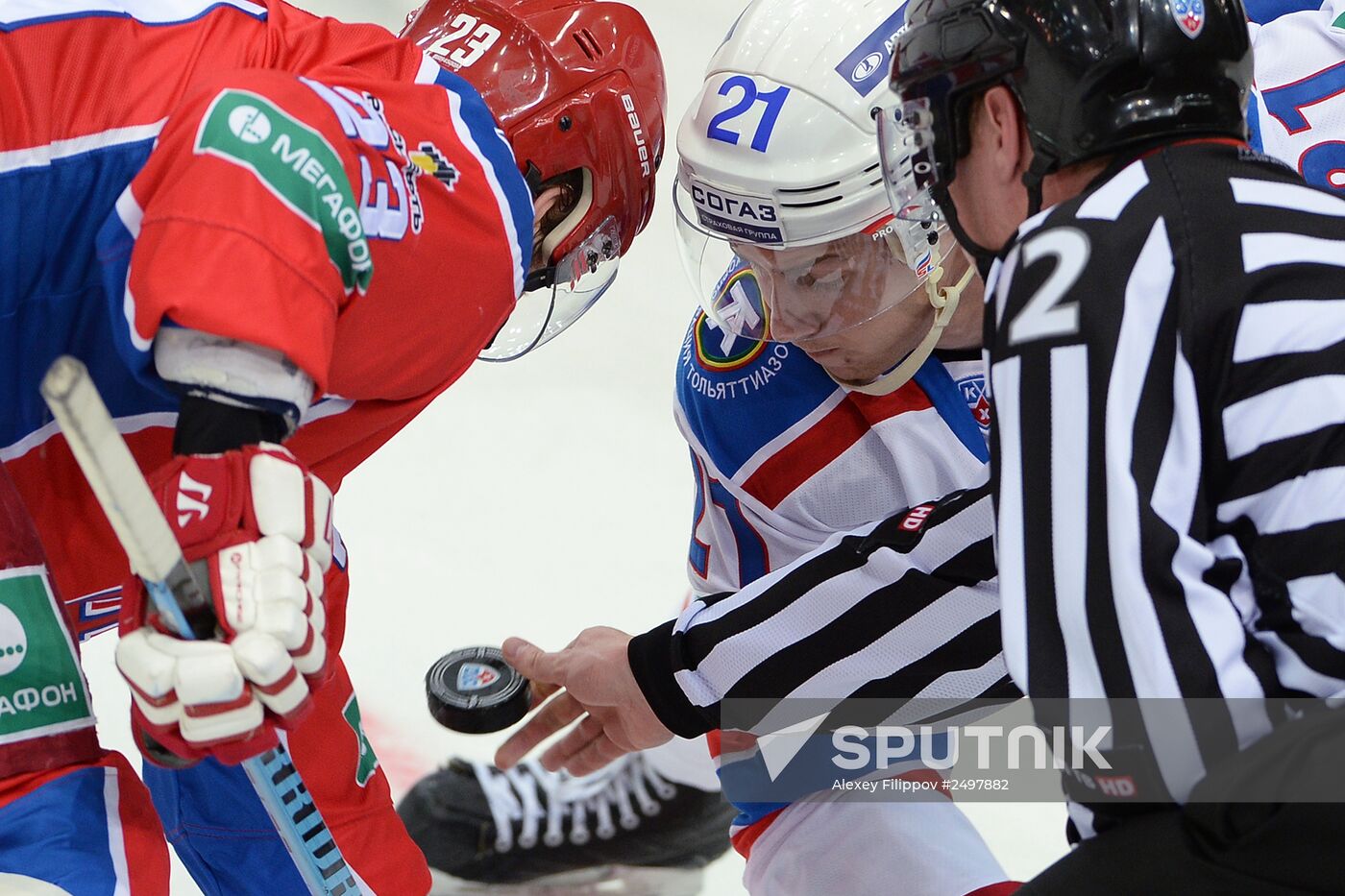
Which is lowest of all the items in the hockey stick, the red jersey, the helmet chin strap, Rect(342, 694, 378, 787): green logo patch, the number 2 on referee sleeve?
Rect(342, 694, 378, 787): green logo patch

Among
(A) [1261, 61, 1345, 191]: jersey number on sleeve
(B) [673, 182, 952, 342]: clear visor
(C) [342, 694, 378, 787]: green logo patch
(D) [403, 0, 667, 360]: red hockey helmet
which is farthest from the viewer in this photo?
(A) [1261, 61, 1345, 191]: jersey number on sleeve

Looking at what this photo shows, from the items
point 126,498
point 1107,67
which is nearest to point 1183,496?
point 1107,67

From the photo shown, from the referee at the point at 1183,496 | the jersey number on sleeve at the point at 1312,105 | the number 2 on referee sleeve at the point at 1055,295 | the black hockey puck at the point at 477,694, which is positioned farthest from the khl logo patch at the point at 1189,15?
the black hockey puck at the point at 477,694

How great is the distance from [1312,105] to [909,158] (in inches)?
36.2

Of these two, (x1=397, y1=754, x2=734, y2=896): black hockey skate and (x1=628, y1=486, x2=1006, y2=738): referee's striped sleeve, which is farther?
(x1=397, y1=754, x2=734, y2=896): black hockey skate

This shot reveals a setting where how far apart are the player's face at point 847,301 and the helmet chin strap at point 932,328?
2 cm

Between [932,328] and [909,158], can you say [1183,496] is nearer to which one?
[909,158]

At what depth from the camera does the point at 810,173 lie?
193 centimetres

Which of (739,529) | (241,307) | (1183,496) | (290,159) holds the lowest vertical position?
(739,529)

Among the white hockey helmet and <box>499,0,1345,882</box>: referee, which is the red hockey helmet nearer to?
the white hockey helmet

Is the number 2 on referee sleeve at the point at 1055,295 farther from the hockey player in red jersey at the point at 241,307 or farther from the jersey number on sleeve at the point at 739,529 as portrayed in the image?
the jersey number on sleeve at the point at 739,529

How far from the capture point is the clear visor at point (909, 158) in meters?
1.51

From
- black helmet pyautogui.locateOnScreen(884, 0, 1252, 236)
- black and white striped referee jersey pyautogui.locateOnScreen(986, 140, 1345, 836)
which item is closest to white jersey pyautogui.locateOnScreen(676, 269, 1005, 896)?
black helmet pyautogui.locateOnScreen(884, 0, 1252, 236)

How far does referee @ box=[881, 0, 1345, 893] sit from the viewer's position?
112 cm
